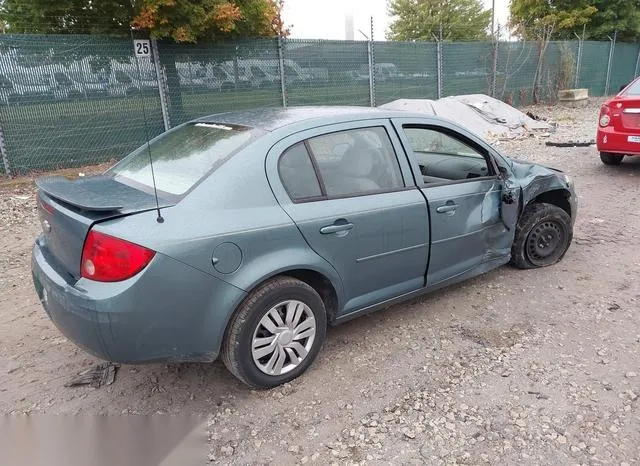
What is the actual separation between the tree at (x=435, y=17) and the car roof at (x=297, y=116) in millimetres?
33139

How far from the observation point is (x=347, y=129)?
10.5ft

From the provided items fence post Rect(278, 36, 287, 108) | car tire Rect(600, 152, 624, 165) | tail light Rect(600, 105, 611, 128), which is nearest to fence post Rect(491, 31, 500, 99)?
fence post Rect(278, 36, 287, 108)

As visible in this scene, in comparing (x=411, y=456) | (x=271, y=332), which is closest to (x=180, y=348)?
(x=271, y=332)

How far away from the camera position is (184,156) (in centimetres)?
305

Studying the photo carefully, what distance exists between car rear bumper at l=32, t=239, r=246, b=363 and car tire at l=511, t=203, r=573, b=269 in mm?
2749

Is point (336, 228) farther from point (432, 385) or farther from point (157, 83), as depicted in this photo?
point (157, 83)

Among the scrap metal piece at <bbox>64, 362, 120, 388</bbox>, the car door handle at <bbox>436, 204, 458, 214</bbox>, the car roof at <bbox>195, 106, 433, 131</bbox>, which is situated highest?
the car roof at <bbox>195, 106, 433, 131</bbox>

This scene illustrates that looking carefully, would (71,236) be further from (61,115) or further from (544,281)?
(61,115)

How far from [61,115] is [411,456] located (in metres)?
8.49

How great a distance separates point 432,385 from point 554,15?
82.4 ft

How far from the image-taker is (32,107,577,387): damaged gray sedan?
2408 millimetres

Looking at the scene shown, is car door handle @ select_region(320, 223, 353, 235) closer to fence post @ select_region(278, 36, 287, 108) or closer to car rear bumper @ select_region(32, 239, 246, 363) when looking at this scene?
car rear bumper @ select_region(32, 239, 246, 363)

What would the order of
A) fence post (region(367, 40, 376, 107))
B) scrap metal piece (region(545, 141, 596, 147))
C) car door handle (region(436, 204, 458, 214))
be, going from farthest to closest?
fence post (region(367, 40, 376, 107)) → scrap metal piece (region(545, 141, 596, 147)) → car door handle (region(436, 204, 458, 214))

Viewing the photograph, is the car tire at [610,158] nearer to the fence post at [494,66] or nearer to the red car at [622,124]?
the red car at [622,124]
